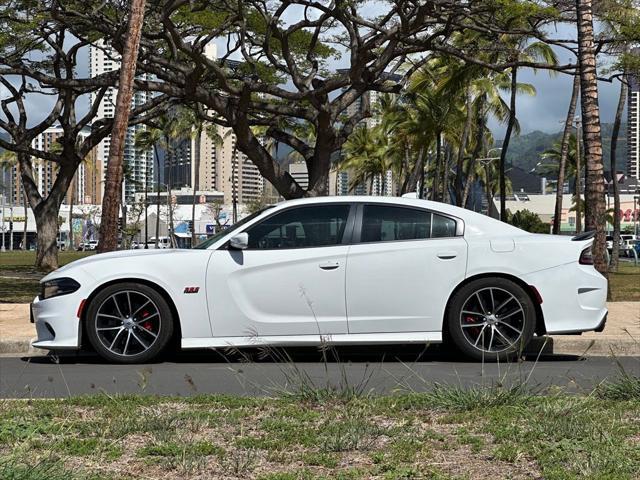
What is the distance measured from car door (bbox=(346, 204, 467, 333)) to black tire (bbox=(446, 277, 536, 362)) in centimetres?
16

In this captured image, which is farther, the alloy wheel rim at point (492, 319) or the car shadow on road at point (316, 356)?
the car shadow on road at point (316, 356)

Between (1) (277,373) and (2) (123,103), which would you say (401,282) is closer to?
(1) (277,373)

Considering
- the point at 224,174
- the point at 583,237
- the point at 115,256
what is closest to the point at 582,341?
the point at 583,237

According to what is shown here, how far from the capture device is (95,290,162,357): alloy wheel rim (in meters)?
8.97

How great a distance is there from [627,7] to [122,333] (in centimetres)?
1508

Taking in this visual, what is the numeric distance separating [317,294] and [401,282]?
800mm

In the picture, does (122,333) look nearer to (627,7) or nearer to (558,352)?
(558,352)

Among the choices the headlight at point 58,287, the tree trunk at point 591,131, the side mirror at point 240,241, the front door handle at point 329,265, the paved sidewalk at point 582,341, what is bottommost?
the paved sidewalk at point 582,341

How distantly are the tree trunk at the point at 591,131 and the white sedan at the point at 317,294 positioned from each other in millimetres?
7602

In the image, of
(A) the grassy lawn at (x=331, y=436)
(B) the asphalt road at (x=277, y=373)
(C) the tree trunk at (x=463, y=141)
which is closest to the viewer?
(A) the grassy lawn at (x=331, y=436)

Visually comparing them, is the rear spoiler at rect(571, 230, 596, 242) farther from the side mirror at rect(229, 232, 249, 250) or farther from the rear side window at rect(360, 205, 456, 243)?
the side mirror at rect(229, 232, 249, 250)

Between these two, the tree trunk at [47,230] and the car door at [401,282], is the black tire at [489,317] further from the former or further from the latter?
the tree trunk at [47,230]

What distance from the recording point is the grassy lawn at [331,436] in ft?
14.9

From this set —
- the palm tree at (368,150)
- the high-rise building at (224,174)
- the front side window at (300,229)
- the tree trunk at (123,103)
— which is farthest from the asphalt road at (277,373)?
the high-rise building at (224,174)
